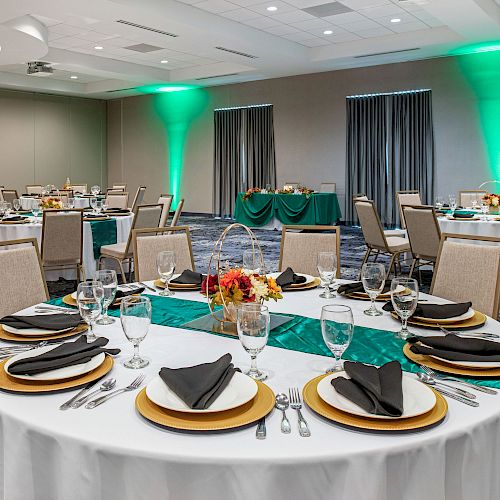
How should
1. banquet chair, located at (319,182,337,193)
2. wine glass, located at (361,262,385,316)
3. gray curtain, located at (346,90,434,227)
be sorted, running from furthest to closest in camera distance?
banquet chair, located at (319,182,337,193), gray curtain, located at (346,90,434,227), wine glass, located at (361,262,385,316)

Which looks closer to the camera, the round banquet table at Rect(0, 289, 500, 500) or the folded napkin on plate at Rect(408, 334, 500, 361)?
the round banquet table at Rect(0, 289, 500, 500)

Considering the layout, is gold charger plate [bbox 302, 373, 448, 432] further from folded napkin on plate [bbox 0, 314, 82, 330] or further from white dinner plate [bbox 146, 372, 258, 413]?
folded napkin on plate [bbox 0, 314, 82, 330]

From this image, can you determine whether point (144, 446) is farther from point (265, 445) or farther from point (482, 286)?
point (482, 286)

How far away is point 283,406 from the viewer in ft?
4.54

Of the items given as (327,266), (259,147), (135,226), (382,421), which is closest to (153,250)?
(327,266)

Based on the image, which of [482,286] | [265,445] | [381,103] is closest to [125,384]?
[265,445]

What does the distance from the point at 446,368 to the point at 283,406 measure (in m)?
0.53

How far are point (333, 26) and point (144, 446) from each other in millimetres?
9780

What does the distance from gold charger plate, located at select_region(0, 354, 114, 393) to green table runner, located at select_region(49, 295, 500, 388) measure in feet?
1.75

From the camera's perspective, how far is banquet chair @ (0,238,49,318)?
8.52ft

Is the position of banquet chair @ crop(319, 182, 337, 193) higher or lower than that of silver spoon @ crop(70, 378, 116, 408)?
higher

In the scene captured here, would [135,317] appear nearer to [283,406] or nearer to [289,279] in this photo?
[283,406]

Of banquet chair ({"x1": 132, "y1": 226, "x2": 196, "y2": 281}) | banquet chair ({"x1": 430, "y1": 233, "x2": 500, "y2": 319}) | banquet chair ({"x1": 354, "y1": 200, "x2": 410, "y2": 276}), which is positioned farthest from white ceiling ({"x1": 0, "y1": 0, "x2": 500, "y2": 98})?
banquet chair ({"x1": 430, "y1": 233, "x2": 500, "y2": 319})

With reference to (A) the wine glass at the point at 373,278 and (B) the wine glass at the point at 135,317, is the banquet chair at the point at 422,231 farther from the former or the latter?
(B) the wine glass at the point at 135,317
